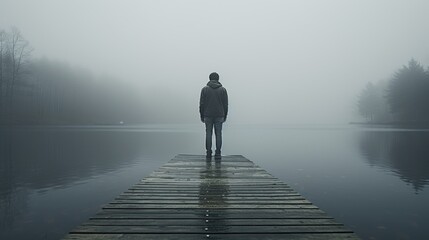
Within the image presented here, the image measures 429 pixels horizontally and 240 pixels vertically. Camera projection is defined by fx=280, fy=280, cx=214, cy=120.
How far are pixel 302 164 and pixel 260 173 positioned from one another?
1205 centimetres

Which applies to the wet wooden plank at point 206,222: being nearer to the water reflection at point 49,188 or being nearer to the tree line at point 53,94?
the water reflection at point 49,188

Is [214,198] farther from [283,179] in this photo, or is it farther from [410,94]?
[410,94]

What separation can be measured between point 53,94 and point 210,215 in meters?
105

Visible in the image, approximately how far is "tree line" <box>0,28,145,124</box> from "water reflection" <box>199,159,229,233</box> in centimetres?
7273

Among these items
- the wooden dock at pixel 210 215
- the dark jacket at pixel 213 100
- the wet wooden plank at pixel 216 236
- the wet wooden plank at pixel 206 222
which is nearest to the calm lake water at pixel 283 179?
the wooden dock at pixel 210 215

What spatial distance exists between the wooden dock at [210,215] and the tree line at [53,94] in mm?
73912

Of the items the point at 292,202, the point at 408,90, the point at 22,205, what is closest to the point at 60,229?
the point at 22,205

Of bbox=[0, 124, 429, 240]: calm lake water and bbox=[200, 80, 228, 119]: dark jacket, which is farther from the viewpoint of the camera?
bbox=[200, 80, 228, 119]: dark jacket

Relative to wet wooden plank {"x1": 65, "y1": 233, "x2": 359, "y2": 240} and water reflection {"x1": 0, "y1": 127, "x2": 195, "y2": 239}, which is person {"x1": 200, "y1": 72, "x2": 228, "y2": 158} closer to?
water reflection {"x1": 0, "y1": 127, "x2": 195, "y2": 239}

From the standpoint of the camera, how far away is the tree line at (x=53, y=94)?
6519 centimetres

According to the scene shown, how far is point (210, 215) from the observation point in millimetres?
4387

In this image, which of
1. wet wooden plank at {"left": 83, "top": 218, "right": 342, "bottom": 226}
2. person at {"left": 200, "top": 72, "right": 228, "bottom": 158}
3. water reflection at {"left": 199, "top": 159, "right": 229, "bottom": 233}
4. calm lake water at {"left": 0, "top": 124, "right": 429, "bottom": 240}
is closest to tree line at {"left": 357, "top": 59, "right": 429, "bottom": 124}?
calm lake water at {"left": 0, "top": 124, "right": 429, "bottom": 240}

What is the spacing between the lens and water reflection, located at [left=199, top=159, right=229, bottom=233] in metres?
4.00

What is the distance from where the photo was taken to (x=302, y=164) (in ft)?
64.3
